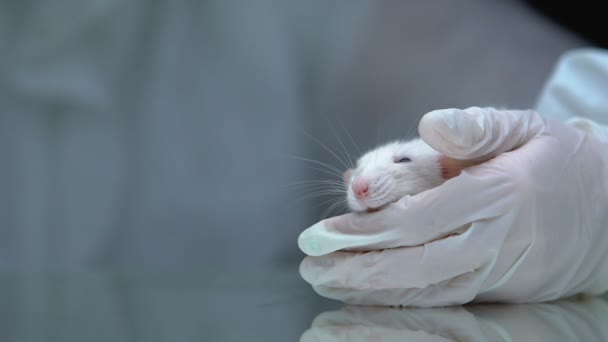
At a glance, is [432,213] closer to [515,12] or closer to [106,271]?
[106,271]

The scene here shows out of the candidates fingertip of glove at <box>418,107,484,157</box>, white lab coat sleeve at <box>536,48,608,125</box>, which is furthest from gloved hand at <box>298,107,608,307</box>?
white lab coat sleeve at <box>536,48,608,125</box>

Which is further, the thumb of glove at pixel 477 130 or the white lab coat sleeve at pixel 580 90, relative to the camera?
the white lab coat sleeve at pixel 580 90

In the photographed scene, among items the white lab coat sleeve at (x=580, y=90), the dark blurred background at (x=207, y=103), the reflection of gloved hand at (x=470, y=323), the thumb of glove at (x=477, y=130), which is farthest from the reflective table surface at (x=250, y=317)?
the white lab coat sleeve at (x=580, y=90)

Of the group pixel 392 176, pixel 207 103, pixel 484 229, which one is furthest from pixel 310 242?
pixel 207 103

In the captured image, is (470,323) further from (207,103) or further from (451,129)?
(207,103)

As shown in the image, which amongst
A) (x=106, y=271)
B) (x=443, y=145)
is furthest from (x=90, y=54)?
(x=443, y=145)

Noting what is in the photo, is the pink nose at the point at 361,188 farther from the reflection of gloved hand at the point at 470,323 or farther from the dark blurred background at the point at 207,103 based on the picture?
the dark blurred background at the point at 207,103
